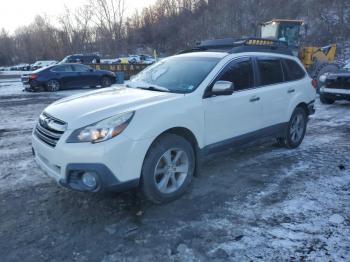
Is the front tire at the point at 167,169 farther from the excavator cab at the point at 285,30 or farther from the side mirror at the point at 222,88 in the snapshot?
the excavator cab at the point at 285,30

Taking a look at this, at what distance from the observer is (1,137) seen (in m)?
7.46

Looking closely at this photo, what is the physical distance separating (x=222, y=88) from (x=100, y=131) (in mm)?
1631

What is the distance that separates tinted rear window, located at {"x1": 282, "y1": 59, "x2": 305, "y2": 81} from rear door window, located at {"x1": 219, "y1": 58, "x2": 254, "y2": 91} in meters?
1.07

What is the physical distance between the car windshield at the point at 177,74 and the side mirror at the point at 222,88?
225 millimetres

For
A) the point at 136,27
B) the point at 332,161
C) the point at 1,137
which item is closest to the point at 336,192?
the point at 332,161

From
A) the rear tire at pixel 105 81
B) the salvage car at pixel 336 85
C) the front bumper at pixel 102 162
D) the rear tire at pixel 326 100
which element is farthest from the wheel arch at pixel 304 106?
the rear tire at pixel 105 81

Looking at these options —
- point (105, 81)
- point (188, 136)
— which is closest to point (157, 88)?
point (188, 136)

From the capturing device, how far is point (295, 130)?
6.16 metres

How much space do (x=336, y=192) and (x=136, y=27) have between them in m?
81.9

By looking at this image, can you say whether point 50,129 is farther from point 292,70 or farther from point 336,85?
point 336,85

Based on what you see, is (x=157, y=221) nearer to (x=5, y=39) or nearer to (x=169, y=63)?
(x=169, y=63)

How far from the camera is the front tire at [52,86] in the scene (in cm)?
1745

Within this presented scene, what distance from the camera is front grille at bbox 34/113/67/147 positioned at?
361cm

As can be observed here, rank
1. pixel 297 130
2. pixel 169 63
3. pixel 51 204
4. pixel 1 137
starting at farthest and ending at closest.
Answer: pixel 1 137 → pixel 297 130 → pixel 169 63 → pixel 51 204
